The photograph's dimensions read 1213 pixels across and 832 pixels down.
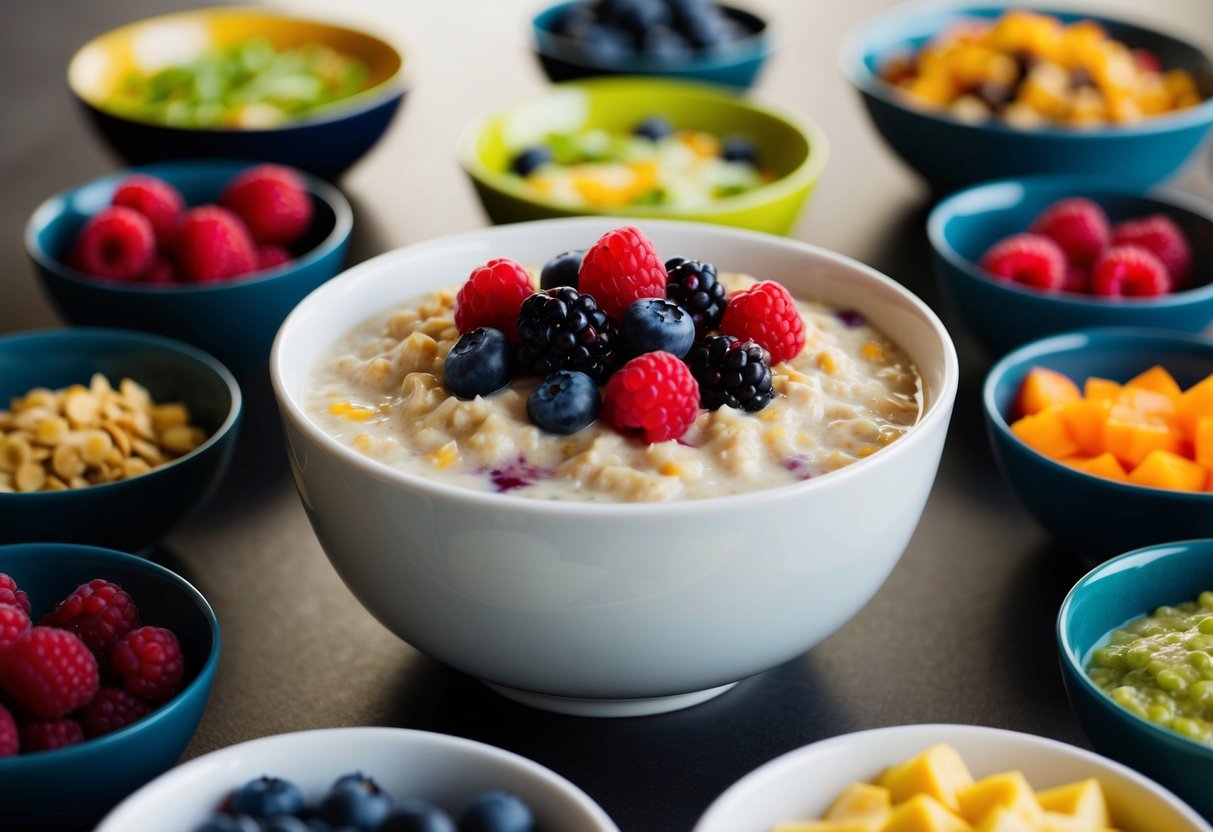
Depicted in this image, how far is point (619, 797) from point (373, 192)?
5.05 feet

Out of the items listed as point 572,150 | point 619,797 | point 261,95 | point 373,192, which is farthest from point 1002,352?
point 261,95

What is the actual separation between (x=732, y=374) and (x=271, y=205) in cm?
103

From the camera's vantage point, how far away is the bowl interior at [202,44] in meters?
2.58

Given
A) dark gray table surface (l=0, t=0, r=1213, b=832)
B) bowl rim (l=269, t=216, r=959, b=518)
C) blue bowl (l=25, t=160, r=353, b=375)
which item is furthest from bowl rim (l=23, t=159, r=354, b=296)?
bowl rim (l=269, t=216, r=959, b=518)

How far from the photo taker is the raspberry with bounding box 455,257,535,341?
4.60ft

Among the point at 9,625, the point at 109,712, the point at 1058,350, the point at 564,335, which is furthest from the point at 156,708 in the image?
the point at 1058,350

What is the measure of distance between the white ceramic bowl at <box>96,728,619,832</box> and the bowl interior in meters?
1.56

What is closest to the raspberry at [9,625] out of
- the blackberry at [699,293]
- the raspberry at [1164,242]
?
the blackberry at [699,293]

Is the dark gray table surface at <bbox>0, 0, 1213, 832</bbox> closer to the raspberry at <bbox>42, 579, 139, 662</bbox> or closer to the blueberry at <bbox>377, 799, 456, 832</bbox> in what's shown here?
the raspberry at <bbox>42, 579, 139, 662</bbox>

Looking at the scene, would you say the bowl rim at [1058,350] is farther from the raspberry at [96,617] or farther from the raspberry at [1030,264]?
the raspberry at [96,617]

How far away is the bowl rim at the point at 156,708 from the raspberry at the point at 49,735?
0.01 metres

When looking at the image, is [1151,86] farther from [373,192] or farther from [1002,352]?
[373,192]

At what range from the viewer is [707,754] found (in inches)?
52.7

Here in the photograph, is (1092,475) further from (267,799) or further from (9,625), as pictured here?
(9,625)
